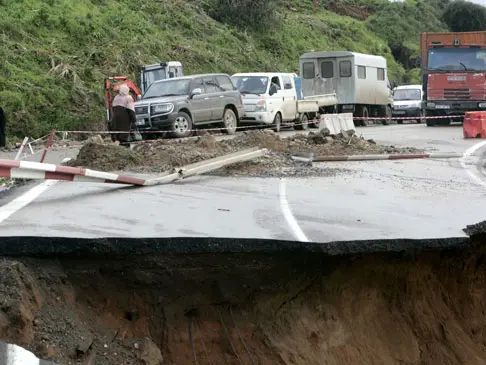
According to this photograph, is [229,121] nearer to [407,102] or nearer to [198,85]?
[198,85]

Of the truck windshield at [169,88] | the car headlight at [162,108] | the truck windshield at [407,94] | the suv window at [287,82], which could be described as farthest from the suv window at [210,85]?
the truck windshield at [407,94]

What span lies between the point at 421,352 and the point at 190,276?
2425 mm

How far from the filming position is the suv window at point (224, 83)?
77.0 feet

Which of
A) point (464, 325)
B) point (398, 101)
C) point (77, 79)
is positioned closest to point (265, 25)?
point (398, 101)

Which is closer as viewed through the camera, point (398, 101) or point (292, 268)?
point (292, 268)

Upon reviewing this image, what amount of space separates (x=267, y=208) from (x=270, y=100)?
17.8 metres

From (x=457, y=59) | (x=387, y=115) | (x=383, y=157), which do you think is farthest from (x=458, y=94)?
(x=383, y=157)

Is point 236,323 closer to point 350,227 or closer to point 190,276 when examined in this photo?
point 190,276

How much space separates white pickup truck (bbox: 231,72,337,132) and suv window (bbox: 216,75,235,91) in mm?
1658

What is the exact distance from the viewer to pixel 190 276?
5746mm

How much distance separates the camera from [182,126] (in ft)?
70.8

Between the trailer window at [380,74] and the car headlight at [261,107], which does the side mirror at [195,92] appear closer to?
the car headlight at [261,107]

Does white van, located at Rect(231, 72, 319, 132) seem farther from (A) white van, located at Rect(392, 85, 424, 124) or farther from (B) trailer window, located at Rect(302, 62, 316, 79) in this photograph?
(A) white van, located at Rect(392, 85, 424, 124)

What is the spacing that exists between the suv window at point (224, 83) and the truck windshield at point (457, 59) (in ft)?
30.5
